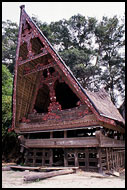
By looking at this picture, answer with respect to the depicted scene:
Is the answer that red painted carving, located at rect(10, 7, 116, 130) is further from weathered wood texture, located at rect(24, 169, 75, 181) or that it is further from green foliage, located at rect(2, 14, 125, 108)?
green foliage, located at rect(2, 14, 125, 108)

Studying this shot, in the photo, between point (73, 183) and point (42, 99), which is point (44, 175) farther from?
point (42, 99)

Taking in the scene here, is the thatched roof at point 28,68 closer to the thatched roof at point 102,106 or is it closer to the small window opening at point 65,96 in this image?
the thatched roof at point 102,106

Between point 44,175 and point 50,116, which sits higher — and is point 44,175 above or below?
below

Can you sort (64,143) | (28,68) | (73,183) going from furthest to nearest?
(28,68), (64,143), (73,183)

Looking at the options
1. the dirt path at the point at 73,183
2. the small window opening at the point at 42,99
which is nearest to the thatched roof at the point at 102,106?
the dirt path at the point at 73,183

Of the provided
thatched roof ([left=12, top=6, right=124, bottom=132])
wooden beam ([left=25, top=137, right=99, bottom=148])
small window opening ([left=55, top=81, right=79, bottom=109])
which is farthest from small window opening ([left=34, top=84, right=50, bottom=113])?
wooden beam ([left=25, top=137, right=99, bottom=148])

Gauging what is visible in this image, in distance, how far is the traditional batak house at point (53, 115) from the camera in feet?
29.2

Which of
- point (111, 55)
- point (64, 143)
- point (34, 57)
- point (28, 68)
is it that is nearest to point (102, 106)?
point (64, 143)

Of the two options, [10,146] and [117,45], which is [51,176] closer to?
[10,146]

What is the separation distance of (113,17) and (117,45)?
3923 millimetres

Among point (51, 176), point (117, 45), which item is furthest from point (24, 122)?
point (117, 45)

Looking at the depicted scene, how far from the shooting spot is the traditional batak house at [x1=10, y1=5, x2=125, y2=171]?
889 cm

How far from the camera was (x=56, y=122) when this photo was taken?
9930 mm

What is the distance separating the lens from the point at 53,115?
10180 millimetres
